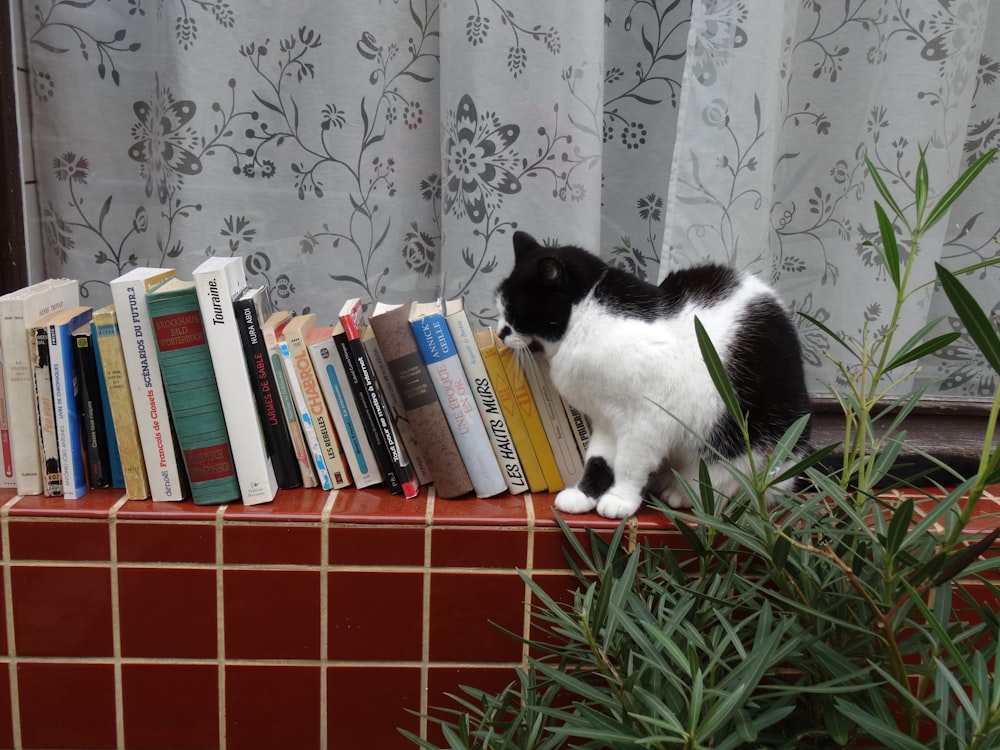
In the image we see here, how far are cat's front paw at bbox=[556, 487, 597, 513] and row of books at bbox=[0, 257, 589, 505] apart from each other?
2.3 inches

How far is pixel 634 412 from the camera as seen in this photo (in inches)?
35.8

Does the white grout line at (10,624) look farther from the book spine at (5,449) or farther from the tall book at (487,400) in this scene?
the tall book at (487,400)

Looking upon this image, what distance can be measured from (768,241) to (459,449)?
562mm

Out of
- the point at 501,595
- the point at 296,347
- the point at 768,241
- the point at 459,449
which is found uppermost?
the point at 768,241

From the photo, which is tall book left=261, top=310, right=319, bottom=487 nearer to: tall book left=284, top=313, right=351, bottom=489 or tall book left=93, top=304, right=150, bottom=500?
tall book left=284, top=313, right=351, bottom=489

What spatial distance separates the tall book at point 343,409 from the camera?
3.18 feet

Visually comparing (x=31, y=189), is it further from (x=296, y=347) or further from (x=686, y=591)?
(x=686, y=591)

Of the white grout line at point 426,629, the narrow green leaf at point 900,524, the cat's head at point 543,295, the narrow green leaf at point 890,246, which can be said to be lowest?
the white grout line at point 426,629

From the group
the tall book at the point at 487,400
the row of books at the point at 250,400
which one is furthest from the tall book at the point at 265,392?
the tall book at the point at 487,400

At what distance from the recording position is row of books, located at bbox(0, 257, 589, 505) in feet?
3.01

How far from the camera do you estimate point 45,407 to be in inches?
36.5

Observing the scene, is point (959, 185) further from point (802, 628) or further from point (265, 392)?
point (265, 392)

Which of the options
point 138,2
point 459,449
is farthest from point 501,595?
point 138,2

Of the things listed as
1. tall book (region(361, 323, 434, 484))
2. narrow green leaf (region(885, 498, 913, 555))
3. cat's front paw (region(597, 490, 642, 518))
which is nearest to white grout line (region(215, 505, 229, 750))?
tall book (region(361, 323, 434, 484))
